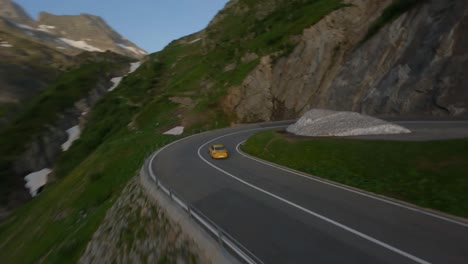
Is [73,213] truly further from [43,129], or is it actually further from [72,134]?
[72,134]

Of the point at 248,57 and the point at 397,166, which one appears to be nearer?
the point at 397,166

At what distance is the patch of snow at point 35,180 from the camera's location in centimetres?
7931

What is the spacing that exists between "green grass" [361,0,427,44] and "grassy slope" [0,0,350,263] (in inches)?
434

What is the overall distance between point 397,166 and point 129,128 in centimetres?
5497

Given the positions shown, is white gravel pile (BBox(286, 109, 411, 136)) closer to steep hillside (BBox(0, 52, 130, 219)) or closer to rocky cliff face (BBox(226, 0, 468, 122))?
rocky cliff face (BBox(226, 0, 468, 122))

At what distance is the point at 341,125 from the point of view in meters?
25.6

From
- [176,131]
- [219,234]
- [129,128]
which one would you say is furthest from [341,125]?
[129,128]

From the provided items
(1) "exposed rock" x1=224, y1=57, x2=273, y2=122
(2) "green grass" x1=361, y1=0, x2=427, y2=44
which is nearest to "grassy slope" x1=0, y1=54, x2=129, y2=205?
(1) "exposed rock" x1=224, y1=57, x2=273, y2=122

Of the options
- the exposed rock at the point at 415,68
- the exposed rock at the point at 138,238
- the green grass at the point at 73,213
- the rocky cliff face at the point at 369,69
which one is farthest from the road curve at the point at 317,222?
the rocky cliff face at the point at 369,69

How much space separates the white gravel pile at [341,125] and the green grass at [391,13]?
17.0 meters

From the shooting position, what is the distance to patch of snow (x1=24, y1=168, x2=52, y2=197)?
260 feet

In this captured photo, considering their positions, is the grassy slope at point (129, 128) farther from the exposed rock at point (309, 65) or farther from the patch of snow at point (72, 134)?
the patch of snow at point (72, 134)

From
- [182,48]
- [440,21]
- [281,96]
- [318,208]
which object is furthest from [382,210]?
[182,48]

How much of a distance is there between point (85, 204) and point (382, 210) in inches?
1169
